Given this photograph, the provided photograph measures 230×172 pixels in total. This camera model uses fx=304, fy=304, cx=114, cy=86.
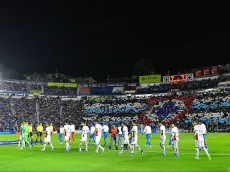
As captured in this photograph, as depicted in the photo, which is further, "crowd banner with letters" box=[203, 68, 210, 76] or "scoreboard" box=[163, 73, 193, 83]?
"scoreboard" box=[163, 73, 193, 83]

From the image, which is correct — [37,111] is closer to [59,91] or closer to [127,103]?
[59,91]

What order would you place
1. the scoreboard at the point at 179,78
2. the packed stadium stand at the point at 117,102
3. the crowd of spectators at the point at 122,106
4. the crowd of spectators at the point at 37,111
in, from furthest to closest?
the scoreboard at the point at 179,78
the crowd of spectators at the point at 37,111
the packed stadium stand at the point at 117,102
the crowd of spectators at the point at 122,106

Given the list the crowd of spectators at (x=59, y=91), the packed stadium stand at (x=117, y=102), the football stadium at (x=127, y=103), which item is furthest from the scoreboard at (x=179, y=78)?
the crowd of spectators at (x=59, y=91)

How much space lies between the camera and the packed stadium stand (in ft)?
250

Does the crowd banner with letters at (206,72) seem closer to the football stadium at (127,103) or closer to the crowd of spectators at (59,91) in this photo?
the football stadium at (127,103)

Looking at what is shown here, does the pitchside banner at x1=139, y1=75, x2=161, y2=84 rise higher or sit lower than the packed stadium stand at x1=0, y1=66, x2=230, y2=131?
higher

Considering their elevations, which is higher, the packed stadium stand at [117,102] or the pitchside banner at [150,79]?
the pitchside banner at [150,79]

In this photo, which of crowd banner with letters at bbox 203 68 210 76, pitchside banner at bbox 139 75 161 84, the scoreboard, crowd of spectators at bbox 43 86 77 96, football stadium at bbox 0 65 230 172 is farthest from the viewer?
crowd of spectators at bbox 43 86 77 96

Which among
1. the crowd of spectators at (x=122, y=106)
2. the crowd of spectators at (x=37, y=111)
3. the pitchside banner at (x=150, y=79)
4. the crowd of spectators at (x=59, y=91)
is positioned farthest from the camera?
the crowd of spectators at (x=59, y=91)

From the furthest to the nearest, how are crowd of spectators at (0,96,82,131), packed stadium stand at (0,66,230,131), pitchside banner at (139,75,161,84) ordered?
pitchside banner at (139,75,161,84)
crowd of spectators at (0,96,82,131)
packed stadium stand at (0,66,230,131)

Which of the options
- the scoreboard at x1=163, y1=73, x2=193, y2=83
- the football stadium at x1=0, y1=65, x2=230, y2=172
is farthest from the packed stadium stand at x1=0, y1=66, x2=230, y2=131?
the scoreboard at x1=163, y1=73, x2=193, y2=83

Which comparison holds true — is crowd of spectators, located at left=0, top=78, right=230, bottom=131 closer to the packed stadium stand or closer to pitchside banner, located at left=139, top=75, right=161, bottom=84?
the packed stadium stand

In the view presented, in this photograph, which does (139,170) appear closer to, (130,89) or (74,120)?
(74,120)

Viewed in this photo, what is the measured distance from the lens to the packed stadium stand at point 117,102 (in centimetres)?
7629
